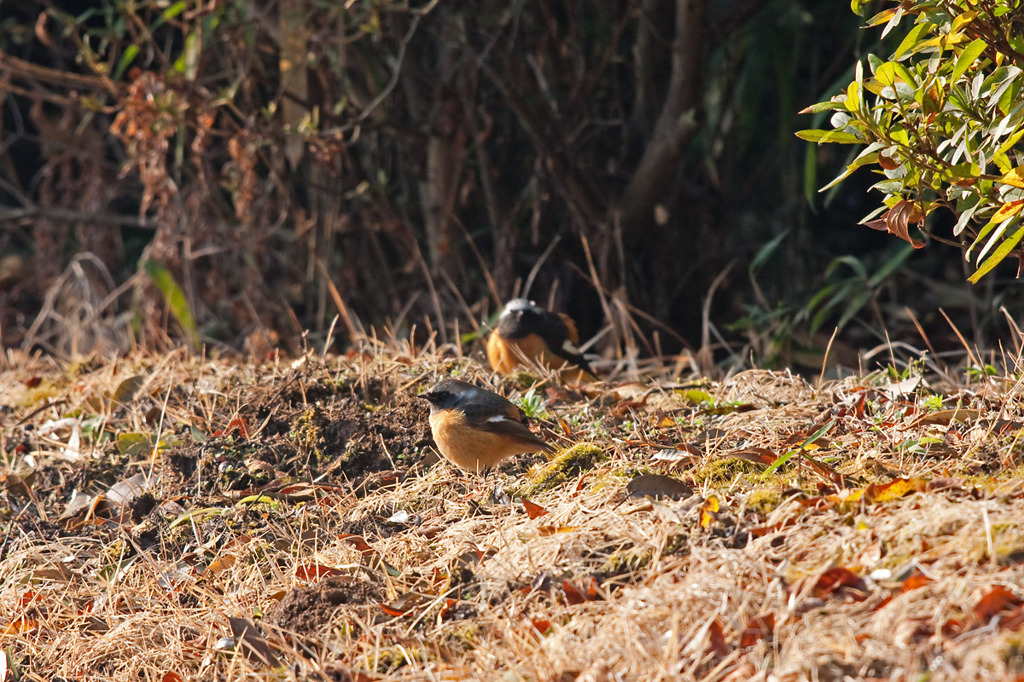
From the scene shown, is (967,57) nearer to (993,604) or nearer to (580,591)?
(993,604)

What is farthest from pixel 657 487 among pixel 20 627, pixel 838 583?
pixel 20 627

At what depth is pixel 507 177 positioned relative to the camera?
7.24m

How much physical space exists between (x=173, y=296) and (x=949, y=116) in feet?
17.9

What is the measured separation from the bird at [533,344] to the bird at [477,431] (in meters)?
1.31

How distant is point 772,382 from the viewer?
4.55m

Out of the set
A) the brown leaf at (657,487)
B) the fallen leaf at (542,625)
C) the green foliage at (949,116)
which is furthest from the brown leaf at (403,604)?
the green foliage at (949,116)

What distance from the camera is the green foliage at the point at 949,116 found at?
279 cm

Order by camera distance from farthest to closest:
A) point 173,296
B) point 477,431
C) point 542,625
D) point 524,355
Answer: point 173,296 → point 524,355 → point 477,431 → point 542,625

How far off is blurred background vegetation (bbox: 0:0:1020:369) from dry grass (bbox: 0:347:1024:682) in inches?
68.1

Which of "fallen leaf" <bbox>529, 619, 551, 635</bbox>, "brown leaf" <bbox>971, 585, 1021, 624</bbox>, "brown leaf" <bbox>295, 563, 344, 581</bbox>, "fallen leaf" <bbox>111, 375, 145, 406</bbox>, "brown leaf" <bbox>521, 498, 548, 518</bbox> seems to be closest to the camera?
"brown leaf" <bbox>971, 585, 1021, 624</bbox>

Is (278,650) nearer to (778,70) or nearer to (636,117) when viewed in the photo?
(636,117)

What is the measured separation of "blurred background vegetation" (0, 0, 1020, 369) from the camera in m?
6.44

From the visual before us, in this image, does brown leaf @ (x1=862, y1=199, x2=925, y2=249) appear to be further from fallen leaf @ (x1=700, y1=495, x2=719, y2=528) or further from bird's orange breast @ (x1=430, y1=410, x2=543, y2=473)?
bird's orange breast @ (x1=430, y1=410, x2=543, y2=473)

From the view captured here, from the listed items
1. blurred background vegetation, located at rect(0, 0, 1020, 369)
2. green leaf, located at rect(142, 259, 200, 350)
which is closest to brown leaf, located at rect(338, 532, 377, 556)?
blurred background vegetation, located at rect(0, 0, 1020, 369)
